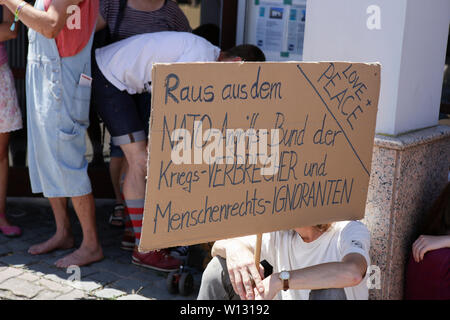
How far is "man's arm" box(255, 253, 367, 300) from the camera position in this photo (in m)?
2.45

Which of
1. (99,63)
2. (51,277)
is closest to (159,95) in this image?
(99,63)

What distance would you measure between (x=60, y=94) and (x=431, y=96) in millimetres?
2046

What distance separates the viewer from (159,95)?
2.12 m

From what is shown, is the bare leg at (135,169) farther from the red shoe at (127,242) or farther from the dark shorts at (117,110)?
the red shoe at (127,242)

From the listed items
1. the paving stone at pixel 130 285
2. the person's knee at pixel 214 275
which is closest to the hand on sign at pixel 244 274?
the person's knee at pixel 214 275

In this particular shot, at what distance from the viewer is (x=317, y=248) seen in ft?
9.09

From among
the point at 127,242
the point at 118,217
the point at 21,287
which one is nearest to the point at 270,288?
the point at 21,287

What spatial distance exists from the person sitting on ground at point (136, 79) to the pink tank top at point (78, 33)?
0.57ft

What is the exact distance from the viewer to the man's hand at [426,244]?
3012mm

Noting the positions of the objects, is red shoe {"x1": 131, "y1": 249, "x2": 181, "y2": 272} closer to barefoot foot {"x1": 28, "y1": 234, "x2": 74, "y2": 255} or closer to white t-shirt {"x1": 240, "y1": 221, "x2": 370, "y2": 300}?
barefoot foot {"x1": 28, "y1": 234, "x2": 74, "y2": 255}

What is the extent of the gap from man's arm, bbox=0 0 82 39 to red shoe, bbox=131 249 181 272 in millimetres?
1447

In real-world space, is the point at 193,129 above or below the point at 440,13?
below

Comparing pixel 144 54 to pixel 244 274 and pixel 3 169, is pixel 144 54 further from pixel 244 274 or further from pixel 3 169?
pixel 244 274

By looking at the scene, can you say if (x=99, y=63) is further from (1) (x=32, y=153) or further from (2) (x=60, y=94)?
(1) (x=32, y=153)
